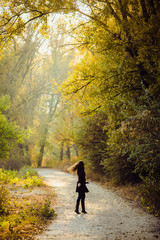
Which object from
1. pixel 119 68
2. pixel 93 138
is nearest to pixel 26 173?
pixel 93 138

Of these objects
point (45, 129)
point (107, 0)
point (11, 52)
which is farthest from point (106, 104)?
point (45, 129)

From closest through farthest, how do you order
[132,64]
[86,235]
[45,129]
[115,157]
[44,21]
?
1. [86,235]
2. [132,64]
3. [44,21]
4. [115,157]
5. [45,129]

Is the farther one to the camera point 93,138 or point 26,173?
point 26,173

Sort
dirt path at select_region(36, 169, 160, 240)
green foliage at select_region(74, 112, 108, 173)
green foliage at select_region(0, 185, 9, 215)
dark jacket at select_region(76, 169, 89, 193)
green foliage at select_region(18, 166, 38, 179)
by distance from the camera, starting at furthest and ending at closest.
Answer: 1. green foliage at select_region(18, 166, 38, 179)
2. green foliage at select_region(74, 112, 108, 173)
3. dark jacket at select_region(76, 169, 89, 193)
4. green foliage at select_region(0, 185, 9, 215)
5. dirt path at select_region(36, 169, 160, 240)

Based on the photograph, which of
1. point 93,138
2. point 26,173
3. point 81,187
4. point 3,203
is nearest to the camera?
point 3,203

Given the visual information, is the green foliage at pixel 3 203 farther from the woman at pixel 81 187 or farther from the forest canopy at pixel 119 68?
the forest canopy at pixel 119 68

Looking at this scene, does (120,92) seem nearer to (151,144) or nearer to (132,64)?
(132,64)

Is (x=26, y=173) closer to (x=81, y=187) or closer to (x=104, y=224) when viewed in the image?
(x=81, y=187)

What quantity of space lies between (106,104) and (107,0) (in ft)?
13.7

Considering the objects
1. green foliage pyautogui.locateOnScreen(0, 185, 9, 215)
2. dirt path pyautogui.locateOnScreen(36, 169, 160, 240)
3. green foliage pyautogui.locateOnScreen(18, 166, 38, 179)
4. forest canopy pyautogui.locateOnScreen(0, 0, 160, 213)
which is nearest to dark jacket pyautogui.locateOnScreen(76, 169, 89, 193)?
dirt path pyautogui.locateOnScreen(36, 169, 160, 240)

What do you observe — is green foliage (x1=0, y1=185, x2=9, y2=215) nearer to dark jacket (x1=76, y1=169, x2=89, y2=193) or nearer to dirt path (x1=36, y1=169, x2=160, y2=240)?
dirt path (x1=36, y1=169, x2=160, y2=240)

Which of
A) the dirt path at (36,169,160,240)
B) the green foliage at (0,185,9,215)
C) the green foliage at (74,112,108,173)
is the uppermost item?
the green foliage at (74,112,108,173)

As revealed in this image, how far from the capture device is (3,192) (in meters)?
6.05

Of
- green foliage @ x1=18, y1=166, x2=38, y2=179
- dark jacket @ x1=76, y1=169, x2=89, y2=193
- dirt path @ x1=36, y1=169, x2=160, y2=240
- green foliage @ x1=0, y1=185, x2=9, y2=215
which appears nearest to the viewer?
dirt path @ x1=36, y1=169, x2=160, y2=240
